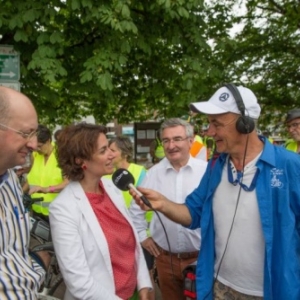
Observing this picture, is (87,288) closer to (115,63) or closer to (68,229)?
(68,229)

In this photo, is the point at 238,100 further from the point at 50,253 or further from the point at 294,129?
the point at 294,129

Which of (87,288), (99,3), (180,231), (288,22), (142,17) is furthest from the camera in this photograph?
(288,22)

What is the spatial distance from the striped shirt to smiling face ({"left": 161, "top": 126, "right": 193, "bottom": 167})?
6.14 ft

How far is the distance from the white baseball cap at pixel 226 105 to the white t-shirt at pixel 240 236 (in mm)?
310

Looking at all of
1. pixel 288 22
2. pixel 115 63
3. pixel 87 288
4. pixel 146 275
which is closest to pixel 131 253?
pixel 146 275

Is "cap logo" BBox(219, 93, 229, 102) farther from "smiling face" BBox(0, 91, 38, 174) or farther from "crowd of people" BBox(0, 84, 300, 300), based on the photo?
"smiling face" BBox(0, 91, 38, 174)

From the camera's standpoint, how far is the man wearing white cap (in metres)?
2.66

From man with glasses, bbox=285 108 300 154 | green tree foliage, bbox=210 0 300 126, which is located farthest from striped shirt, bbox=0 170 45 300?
green tree foliage, bbox=210 0 300 126

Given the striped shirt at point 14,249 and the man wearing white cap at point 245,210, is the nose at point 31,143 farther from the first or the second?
the man wearing white cap at point 245,210

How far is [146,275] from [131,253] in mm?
201

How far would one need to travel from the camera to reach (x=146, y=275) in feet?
10.3

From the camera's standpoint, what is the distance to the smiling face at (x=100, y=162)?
3.10 meters

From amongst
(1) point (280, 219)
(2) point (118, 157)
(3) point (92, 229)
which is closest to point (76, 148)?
(3) point (92, 229)

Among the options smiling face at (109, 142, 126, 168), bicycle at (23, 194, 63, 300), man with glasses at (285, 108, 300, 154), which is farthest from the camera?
man with glasses at (285, 108, 300, 154)
